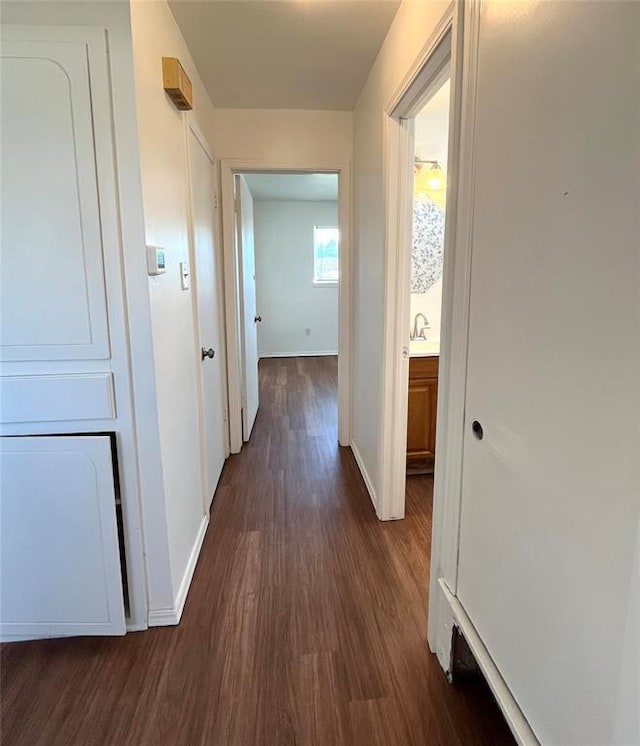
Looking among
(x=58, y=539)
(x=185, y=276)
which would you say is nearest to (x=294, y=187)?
(x=185, y=276)

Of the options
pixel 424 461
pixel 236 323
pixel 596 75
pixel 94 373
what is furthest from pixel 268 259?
pixel 596 75

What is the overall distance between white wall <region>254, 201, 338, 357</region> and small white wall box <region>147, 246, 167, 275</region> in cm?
515

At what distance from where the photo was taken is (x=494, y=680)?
1.19 metres

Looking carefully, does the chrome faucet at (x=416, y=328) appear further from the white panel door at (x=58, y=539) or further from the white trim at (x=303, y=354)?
the white trim at (x=303, y=354)

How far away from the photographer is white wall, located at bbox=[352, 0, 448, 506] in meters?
1.80

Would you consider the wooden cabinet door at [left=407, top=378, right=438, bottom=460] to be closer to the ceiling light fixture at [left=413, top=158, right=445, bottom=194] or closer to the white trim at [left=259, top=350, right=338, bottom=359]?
the ceiling light fixture at [left=413, top=158, right=445, bottom=194]

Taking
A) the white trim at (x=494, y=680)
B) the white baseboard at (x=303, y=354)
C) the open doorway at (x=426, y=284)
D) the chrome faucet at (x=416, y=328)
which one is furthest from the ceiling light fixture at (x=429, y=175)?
the white baseboard at (x=303, y=354)

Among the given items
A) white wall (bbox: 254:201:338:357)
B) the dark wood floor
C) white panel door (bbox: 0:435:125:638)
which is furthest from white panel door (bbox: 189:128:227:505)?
white wall (bbox: 254:201:338:357)

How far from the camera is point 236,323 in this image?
325 cm

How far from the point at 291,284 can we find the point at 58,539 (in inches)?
221

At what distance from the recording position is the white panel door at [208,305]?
237cm

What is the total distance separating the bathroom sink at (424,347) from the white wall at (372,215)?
33 cm

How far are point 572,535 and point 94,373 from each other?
1437mm

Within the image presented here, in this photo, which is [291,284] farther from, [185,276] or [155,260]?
[155,260]
